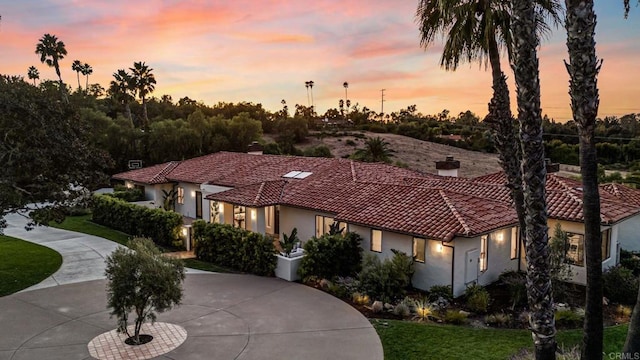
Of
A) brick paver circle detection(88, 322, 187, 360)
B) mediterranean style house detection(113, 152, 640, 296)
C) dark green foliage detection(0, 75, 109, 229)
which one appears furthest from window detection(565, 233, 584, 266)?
dark green foliage detection(0, 75, 109, 229)

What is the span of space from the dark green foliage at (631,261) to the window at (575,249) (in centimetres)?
298

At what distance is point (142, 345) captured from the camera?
11391mm

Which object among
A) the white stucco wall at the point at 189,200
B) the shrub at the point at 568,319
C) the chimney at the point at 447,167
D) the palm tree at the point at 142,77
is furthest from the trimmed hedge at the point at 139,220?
the palm tree at the point at 142,77

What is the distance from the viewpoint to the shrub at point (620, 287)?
15047mm

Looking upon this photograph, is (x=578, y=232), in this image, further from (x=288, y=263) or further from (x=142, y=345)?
(x=142, y=345)

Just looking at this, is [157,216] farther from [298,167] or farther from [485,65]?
[485,65]

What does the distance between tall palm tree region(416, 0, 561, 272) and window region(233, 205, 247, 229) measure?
14.8 m

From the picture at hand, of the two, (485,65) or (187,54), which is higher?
(187,54)

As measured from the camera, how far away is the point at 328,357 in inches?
429

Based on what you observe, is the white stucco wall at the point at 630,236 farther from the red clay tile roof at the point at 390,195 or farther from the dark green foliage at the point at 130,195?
the dark green foliage at the point at 130,195

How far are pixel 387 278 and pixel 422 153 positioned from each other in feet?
184

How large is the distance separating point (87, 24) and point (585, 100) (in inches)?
1028

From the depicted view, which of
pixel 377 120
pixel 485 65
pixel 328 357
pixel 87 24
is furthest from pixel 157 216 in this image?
pixel 377 120

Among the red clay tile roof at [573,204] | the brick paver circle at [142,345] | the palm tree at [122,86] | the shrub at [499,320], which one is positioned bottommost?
the shrub at [499,320]
